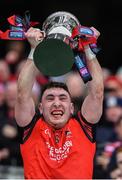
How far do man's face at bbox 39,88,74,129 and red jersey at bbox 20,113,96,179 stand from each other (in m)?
0.10

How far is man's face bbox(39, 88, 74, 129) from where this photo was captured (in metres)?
7.84

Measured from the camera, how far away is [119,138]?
34.3 ft

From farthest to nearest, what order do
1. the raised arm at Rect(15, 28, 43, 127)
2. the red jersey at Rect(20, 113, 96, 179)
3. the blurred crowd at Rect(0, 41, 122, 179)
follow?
the blurred crowd at Rect(0, 41, 122, 179) < the red jersey at Rect(20, 113, 96, 179) < the raised arm at Rect(15, 28, 43, 127)

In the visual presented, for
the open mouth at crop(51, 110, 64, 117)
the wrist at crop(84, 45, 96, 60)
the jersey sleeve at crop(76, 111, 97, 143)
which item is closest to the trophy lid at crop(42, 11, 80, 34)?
the wrist at crop(84, 45, 96, 60)

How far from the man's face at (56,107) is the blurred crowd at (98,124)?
1.69 m

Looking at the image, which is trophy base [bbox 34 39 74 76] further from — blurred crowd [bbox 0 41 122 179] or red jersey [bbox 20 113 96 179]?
blurred crowd [bbox 0 41 122 179]

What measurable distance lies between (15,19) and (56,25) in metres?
0.47

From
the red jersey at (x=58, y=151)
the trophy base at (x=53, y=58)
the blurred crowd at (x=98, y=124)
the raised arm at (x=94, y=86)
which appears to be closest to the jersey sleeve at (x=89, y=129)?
the red jersey at (x=58, y=151)

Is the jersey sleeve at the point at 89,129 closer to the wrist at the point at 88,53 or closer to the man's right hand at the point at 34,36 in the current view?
the wrist at the point at 88,53

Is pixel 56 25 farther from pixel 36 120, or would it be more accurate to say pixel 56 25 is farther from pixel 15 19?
pixel 36 120

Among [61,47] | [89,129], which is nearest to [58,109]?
[89,129]

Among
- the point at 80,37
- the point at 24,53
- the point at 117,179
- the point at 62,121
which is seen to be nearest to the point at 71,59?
the point at 80,37

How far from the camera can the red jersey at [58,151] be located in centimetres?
778

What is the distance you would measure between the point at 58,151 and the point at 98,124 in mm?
3627
